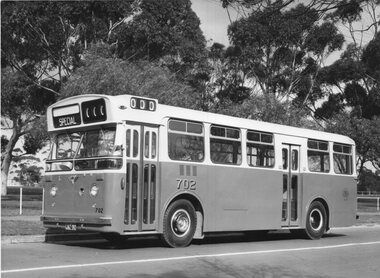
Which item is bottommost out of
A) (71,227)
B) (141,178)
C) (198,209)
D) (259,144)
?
(71,227)

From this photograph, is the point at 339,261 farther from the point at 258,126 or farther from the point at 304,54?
the point at 304,54

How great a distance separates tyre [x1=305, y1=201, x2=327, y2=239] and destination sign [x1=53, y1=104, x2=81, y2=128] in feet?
24.6

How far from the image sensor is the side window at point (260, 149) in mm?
14625

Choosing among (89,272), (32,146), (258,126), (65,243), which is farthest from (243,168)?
(32,146)

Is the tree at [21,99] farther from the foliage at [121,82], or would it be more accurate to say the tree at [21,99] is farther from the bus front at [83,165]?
the bus front at [83,165]

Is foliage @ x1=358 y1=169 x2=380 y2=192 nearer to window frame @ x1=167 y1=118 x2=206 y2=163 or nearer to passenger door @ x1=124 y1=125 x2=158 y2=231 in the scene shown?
window frame @ x1=167 y1=118 x2=206 y2=163

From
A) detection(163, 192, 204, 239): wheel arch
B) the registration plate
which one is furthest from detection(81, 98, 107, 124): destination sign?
detection(163, 192, 204, 239): wheel arch

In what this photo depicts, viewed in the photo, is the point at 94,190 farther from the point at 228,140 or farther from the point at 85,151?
the point at 228,140

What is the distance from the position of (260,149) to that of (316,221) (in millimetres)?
3389

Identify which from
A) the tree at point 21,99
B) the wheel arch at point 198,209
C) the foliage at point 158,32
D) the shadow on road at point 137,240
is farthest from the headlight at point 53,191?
the foliage at point 158,32

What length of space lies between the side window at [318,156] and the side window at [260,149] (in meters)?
1.77

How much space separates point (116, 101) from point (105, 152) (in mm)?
1090

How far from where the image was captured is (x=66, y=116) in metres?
12.8

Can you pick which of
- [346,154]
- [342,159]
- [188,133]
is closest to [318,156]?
[342,159]
